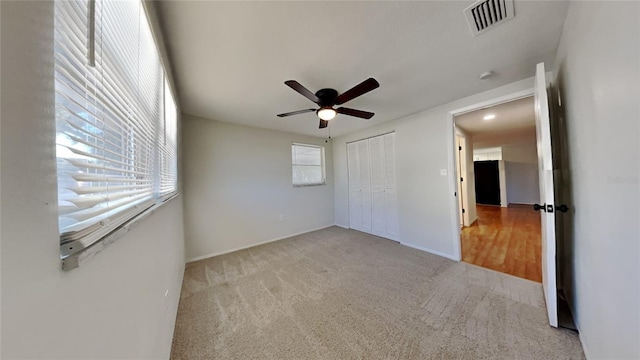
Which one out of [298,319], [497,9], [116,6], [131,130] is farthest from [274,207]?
[497,9]

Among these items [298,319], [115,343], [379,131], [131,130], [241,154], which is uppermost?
[379,131]

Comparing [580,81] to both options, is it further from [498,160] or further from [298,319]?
[498,160]

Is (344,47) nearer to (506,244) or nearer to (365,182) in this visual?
(365,182)


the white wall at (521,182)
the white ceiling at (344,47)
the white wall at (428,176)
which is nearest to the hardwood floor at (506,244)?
the white wall at (428,176)

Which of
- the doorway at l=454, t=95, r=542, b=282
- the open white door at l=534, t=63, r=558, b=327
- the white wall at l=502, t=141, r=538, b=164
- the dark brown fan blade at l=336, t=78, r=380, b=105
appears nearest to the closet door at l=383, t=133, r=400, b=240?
the doorway at l=454, t=95, r=542, b=282

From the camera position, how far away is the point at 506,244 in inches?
Result: 127

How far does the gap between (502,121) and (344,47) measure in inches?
158

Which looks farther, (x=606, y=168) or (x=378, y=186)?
(x=378, y=186)

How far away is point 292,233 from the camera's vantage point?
4.03 metres

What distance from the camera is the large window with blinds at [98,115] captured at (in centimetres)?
42

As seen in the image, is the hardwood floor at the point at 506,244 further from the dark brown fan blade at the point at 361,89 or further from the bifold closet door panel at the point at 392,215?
the dark brown fan blade at the point at 361,89

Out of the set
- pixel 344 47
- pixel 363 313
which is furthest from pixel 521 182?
pixel 344 47

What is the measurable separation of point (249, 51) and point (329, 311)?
230 cm

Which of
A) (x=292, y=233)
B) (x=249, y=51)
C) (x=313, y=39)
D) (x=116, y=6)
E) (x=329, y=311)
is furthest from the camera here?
(x=292, y=233)
